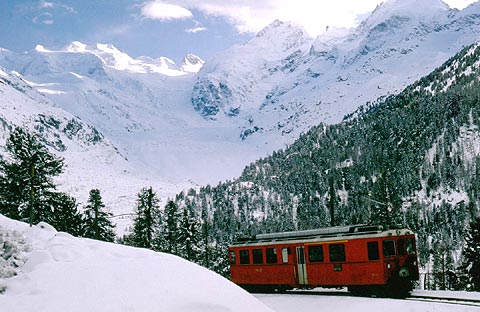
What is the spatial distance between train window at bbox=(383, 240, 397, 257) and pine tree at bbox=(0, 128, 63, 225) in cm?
2095

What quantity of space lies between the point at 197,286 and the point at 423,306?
11178 mm

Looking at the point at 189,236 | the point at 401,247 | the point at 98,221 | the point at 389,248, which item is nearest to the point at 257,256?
the point at 389,248

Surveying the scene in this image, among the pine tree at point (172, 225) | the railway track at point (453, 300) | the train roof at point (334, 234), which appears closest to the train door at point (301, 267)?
the train roof at point (334, 234)

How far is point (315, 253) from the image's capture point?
25969 mm

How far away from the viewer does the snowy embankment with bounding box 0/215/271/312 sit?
32.4ft

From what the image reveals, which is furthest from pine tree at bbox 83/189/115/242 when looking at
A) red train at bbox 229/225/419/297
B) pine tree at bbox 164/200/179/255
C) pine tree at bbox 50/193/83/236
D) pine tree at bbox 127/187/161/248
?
red train at bbox 229/225/419/297

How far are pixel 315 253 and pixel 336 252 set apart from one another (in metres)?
1.32

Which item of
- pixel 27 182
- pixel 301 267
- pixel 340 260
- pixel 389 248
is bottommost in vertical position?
pixel 301 267

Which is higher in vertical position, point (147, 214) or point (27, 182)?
point (27, 182)

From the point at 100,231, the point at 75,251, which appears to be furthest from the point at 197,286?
the point at 100,231

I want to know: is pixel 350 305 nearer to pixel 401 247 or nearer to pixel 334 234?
pixel 401 247

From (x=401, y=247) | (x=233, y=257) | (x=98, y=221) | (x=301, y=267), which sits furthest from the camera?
(x=98, y=221)

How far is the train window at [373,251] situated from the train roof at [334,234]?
0.46 metres

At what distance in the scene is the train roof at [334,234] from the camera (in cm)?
2406
